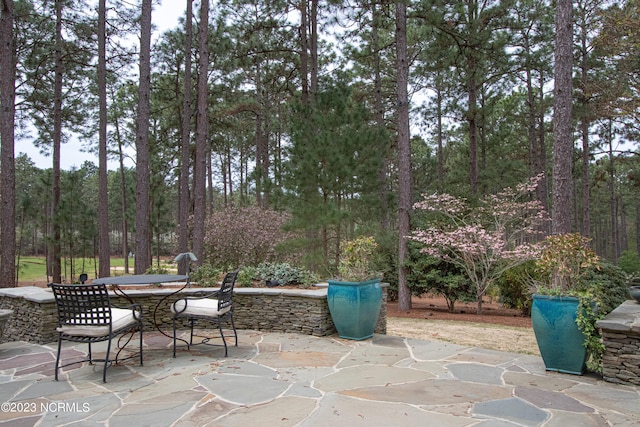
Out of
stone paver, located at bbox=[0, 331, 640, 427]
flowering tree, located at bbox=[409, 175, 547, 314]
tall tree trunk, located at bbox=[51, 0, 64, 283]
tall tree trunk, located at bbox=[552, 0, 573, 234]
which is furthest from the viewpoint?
tall tree trunk, located at bbox=[51, 0, 64, 283]

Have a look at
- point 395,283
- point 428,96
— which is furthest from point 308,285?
point 428,96

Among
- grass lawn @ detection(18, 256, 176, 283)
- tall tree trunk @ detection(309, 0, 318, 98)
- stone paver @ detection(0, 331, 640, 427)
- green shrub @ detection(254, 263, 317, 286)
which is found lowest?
grass lawn @ detection(18, 256, 176, 283)

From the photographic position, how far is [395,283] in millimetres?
10734

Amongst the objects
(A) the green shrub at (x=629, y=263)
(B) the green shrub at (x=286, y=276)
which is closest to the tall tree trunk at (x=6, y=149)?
(B) the green shrub at (x=286, y=276)

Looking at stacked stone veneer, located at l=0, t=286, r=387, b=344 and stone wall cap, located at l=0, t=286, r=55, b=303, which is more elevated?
stone wall cap, located at l=0, t=286, r=55, b=303

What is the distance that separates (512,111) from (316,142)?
42.3ft

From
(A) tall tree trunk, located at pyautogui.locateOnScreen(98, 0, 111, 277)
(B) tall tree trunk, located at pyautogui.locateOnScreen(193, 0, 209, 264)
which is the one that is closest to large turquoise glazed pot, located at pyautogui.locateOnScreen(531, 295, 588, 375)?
(B) tall tree trunk, located at pyautogui.locateOnScreen(193, 0, 209, 264)

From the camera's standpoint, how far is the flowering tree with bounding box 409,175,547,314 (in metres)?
8.30

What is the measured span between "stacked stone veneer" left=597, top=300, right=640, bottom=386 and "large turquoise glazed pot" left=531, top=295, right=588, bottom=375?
17cm

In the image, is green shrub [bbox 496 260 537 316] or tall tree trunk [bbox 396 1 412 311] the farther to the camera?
green shrub [bbox 496 260 537 316]

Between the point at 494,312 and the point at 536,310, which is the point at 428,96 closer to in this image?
the point at 494,312

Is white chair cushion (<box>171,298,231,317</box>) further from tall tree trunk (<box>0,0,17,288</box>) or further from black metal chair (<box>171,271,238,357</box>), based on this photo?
tall tree trunk (<box>0,0,17,288</box>)

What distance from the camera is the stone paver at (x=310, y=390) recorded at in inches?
94.5

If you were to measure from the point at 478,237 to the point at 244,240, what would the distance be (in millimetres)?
5493
